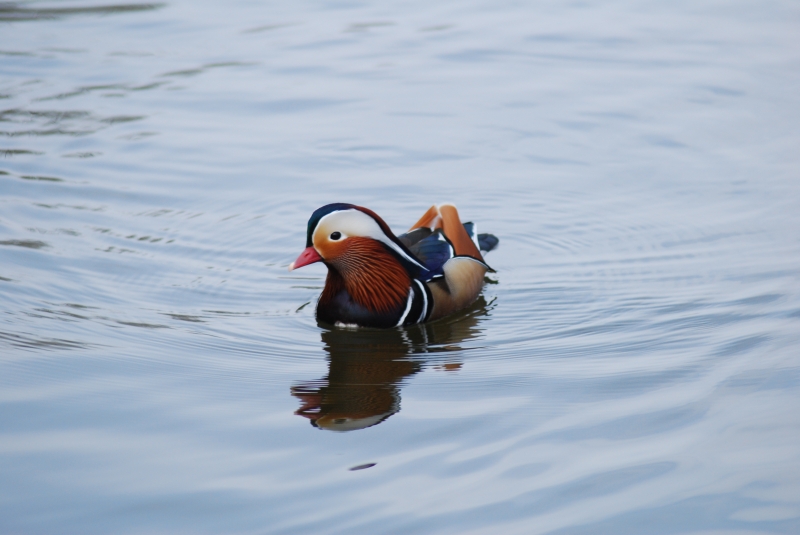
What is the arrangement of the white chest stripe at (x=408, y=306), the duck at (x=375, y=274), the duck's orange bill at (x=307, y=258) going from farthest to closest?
the white chest stripe at (x=408, y=306), the duck at (x=375, y=274), the duck's orange bill at (x=307, y=258)

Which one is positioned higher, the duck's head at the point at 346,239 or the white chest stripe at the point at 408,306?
the duck's head at the point at 346,239

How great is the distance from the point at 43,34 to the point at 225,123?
5.22 metres

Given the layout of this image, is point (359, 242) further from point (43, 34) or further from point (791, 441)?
point (43, 34)

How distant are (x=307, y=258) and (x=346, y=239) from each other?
13.3 inches

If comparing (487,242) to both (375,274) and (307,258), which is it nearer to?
(375,274)

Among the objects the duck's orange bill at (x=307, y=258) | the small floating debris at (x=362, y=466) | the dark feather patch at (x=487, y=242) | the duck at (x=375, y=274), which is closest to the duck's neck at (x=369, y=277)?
the duck at (x=375, y=274)

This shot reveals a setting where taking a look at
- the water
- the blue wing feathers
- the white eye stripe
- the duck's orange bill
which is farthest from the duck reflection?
the white eye stripe

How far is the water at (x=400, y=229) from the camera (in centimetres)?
441

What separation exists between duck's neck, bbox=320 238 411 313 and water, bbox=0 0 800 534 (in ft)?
0.81

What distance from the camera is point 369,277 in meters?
6.93

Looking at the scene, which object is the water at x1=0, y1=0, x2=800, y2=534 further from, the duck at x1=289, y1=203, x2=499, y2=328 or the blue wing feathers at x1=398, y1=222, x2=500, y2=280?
the blue wing feathers at x1=398, y1=222, x2=500, y2=280

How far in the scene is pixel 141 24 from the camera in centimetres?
1474

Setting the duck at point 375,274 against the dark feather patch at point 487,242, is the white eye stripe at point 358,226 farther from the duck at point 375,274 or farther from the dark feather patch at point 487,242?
the dark feather patch at point 487,242

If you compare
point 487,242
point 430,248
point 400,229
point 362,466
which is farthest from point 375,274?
point 362,466
